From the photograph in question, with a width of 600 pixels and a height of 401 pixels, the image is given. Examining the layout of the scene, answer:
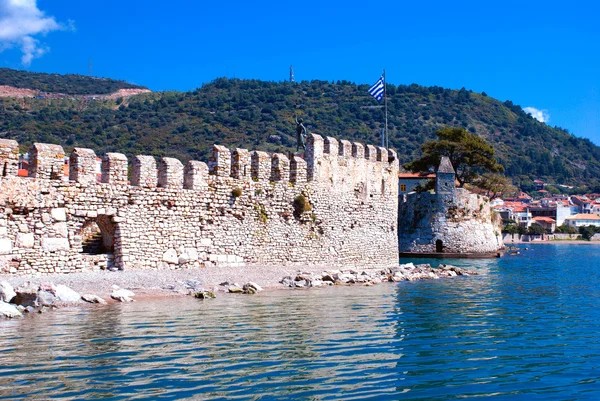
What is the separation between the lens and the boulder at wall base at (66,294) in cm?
1350

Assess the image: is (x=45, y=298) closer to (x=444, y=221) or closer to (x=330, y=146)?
(x=330, y=146)

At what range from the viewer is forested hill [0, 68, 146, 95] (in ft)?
276

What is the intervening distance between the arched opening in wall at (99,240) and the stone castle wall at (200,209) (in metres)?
0.03

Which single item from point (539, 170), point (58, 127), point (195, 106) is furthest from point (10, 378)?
point (539, 170)

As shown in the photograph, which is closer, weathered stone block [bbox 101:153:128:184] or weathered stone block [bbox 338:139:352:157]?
weathered stone block [bbox 101:153:128:184]

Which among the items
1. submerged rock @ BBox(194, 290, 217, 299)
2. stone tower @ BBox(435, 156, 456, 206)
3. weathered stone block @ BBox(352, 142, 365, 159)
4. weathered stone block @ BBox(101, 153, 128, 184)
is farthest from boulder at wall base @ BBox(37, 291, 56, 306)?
stone tower @ BBox(435, 156, 456, 206)

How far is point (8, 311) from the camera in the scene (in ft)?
39.6

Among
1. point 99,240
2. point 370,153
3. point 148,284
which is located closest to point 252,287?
point 148,284

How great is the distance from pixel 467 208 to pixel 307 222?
2366cm

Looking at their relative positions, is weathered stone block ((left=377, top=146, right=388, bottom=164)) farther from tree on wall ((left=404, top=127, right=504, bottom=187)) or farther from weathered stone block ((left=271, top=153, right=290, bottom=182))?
tree on wall ((left=404, top=127, right=504, bottom=187))

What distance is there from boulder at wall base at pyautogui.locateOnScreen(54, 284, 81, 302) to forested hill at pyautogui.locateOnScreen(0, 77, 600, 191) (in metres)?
28.6

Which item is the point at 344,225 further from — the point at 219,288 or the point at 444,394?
the point at 444,394

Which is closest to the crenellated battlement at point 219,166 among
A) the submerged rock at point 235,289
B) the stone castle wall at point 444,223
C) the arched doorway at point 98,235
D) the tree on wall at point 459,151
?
the arched doorway at point 98,235

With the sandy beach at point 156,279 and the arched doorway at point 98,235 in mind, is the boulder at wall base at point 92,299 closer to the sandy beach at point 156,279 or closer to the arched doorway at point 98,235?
the sandy beach at point 156,279
